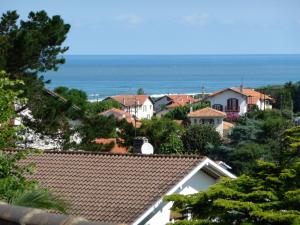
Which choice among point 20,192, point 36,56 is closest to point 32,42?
point 36,56

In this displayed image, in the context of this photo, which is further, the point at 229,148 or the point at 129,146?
the point at 229,148

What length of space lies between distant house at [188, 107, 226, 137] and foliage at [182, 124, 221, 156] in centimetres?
2057

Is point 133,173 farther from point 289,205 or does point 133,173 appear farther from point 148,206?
point 289,205

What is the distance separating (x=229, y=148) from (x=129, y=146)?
22988mm

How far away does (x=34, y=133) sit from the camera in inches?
1289

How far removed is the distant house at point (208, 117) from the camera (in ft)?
313

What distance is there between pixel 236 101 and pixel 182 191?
101 m

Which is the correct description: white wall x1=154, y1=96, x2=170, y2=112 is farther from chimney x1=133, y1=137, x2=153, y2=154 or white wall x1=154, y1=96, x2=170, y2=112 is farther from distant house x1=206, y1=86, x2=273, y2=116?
chimney x1=133, y1=137, x2=153, y2=154

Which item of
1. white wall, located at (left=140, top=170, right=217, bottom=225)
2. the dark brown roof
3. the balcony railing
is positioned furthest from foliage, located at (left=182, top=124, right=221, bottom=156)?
the dark brown roof

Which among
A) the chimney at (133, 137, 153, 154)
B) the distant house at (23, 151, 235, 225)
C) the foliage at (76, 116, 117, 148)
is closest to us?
the distant house at (23, 151, 235, 225)

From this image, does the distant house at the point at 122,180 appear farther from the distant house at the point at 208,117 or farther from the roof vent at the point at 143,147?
the distant house at the point at 208,117

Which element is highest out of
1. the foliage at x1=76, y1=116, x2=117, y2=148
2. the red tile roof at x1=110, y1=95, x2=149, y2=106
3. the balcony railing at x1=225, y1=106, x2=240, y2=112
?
the red tile roof at x1=110, y1=95, x2=149, y2=106

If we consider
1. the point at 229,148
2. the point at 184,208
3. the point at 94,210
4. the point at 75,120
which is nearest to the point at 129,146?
the point at 75,120

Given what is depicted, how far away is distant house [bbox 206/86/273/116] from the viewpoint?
391 feet
